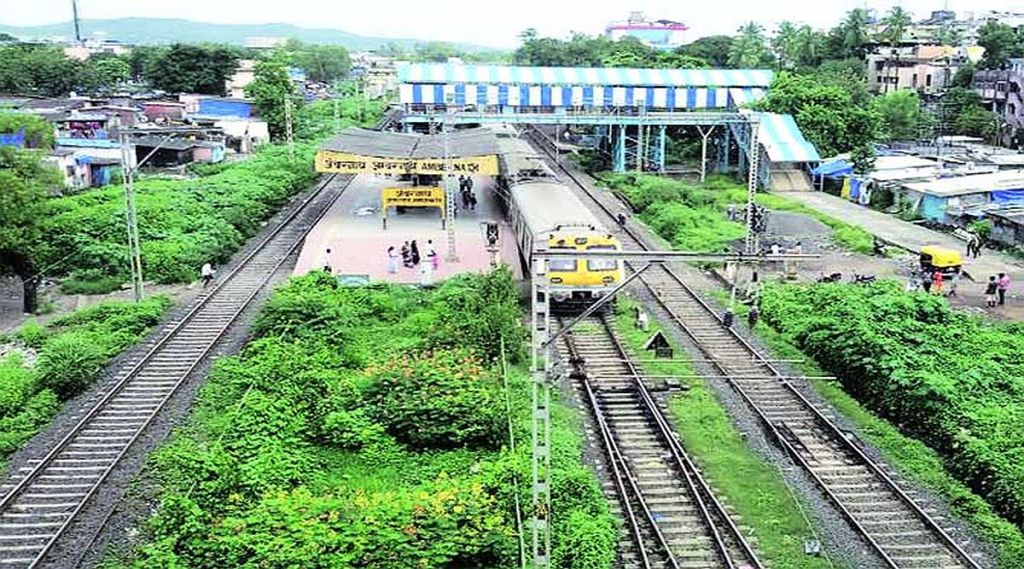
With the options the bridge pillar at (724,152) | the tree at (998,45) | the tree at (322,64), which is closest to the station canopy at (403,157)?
the bridge pillar at (724,152)

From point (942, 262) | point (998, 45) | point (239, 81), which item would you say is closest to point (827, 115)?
point (942, 262)

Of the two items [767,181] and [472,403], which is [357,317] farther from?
[767,181]

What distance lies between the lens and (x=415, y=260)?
32125 millimetres

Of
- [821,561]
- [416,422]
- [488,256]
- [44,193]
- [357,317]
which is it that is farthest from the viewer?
[488,256]

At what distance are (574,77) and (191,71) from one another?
47856 mm

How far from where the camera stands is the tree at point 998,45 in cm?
7631

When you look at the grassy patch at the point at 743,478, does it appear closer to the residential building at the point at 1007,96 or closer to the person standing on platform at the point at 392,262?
the person standing on platform at the point at 392,262

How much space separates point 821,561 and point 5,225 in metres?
23.2

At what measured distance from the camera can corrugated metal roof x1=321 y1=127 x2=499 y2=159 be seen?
3978 centimetres

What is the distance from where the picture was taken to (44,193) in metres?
29.2

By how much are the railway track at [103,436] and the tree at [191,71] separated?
229 feet

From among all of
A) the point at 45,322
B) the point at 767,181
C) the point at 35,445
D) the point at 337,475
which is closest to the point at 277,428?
the point at 337,475

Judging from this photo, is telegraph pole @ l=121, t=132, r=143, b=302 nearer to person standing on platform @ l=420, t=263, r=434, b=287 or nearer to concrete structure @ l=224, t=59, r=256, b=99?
person standing on platform @ l=420, t=263, r=434, b=287

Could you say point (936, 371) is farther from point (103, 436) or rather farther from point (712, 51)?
point (712, 51)
